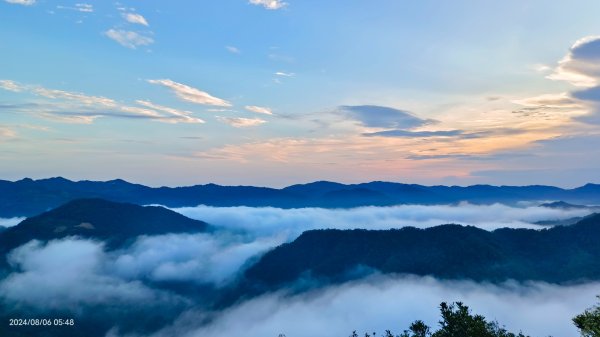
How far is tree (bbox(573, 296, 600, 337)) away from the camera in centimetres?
4212

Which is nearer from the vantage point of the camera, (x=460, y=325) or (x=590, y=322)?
(x=590, y=322)

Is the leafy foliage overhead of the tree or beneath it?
beneath

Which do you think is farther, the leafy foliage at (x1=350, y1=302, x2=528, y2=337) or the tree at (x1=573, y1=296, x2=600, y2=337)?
the leafy foliage at (x1=350, y1=302, x2=528, y2=337)

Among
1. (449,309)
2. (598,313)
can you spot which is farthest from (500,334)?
(598,313)

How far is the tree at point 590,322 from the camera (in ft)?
138

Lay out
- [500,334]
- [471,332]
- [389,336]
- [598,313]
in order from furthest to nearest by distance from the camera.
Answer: [389,336] → [500,334] → [471,332] → [598,313]

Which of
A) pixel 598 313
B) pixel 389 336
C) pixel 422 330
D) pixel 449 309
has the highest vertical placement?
pixel 598 313

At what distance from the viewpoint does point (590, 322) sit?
147ft

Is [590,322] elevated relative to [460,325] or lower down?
elevated

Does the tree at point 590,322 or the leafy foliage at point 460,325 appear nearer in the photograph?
the tree at point 590,322

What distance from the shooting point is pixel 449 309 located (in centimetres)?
6569

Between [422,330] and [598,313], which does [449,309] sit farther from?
[598,313]

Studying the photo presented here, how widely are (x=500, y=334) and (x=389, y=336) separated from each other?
2465 centimetres

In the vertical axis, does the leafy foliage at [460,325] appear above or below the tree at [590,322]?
below
